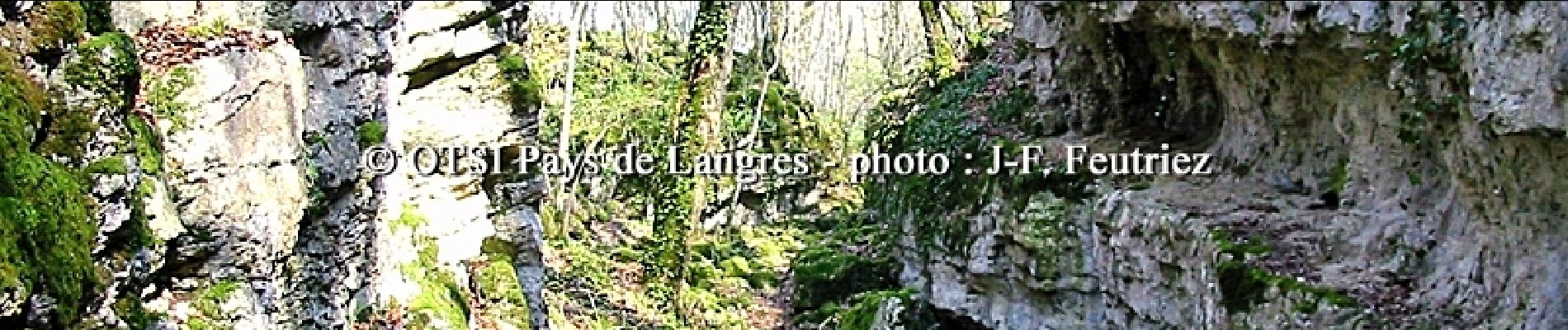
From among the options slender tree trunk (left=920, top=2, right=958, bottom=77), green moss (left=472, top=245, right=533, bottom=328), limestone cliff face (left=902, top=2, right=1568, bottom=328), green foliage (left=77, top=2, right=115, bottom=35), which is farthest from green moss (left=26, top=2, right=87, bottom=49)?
slender tree trunk (left=920, top=2, right=958, bottom=77)

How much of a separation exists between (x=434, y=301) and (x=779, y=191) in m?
11.4

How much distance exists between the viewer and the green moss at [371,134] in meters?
11.3

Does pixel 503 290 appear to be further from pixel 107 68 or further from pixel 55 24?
pixel 55 24

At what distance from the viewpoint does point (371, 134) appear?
37.5ft

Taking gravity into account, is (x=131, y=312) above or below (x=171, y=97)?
below

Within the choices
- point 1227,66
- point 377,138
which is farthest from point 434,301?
point 1227,66

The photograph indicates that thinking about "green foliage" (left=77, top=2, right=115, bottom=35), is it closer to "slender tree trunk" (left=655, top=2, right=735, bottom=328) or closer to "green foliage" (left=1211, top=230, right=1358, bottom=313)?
"green foliage" (left=1211, top=230, right=1358, bottom=313)

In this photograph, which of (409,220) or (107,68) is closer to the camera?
(107,68)

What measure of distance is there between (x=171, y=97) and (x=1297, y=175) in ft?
21.7

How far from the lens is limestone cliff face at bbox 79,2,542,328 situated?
26.6 ft

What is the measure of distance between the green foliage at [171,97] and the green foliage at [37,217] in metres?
1.59

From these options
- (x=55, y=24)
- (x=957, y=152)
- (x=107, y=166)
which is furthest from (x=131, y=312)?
(x=957, y=152)

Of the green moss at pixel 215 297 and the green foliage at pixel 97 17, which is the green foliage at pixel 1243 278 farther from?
the green foliage at pixel 97 17

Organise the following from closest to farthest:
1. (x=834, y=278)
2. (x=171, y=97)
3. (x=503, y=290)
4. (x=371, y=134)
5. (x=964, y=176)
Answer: (x=171, y=97), (x=964, y=176), (x=371, y=134), (x=503, y=290), (x=834, y=278)
